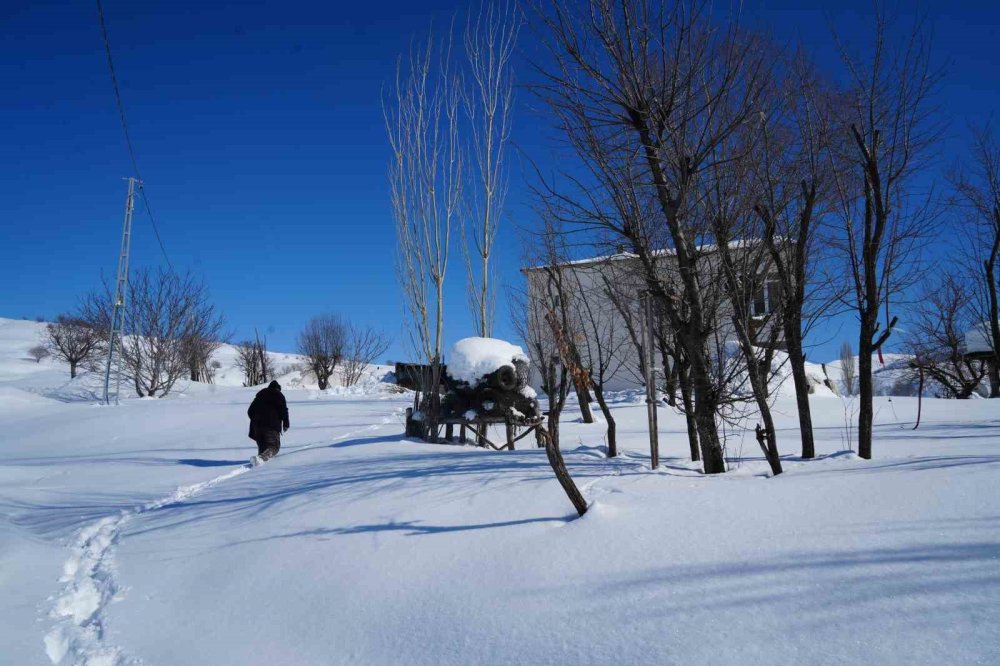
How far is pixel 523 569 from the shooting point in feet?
10.8

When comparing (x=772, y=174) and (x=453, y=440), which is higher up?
(x=772, y=174)

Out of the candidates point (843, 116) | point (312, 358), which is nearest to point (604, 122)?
point (843, 116)

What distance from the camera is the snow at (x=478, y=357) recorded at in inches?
340

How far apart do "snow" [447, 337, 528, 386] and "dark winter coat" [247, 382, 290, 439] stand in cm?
303

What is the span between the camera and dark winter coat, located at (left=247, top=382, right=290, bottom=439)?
973 centimetres

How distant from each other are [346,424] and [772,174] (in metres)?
10.6

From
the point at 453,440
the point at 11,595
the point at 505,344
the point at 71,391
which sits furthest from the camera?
the point at 71,391

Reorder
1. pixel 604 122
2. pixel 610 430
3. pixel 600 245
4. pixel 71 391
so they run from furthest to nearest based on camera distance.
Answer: pixel 71 391, pixel 610 430, pixel 600 245, pixel 604 122

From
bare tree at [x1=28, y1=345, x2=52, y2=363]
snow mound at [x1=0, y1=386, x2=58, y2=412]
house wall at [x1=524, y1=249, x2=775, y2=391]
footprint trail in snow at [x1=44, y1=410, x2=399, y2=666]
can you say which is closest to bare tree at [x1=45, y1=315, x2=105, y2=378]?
bare tree at [x1=28, y1=345, x2=52, y2=363]

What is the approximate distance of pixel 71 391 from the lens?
2702 centimetres

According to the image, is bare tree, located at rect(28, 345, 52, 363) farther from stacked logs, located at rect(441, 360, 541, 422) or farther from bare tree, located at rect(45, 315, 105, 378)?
stacked logs, located at rect(441, 360, 541, 422)

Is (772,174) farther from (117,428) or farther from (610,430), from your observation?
(117,428)

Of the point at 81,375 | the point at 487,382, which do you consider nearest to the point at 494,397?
the point at 487,382

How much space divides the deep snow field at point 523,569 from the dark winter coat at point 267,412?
3108 millimetres
